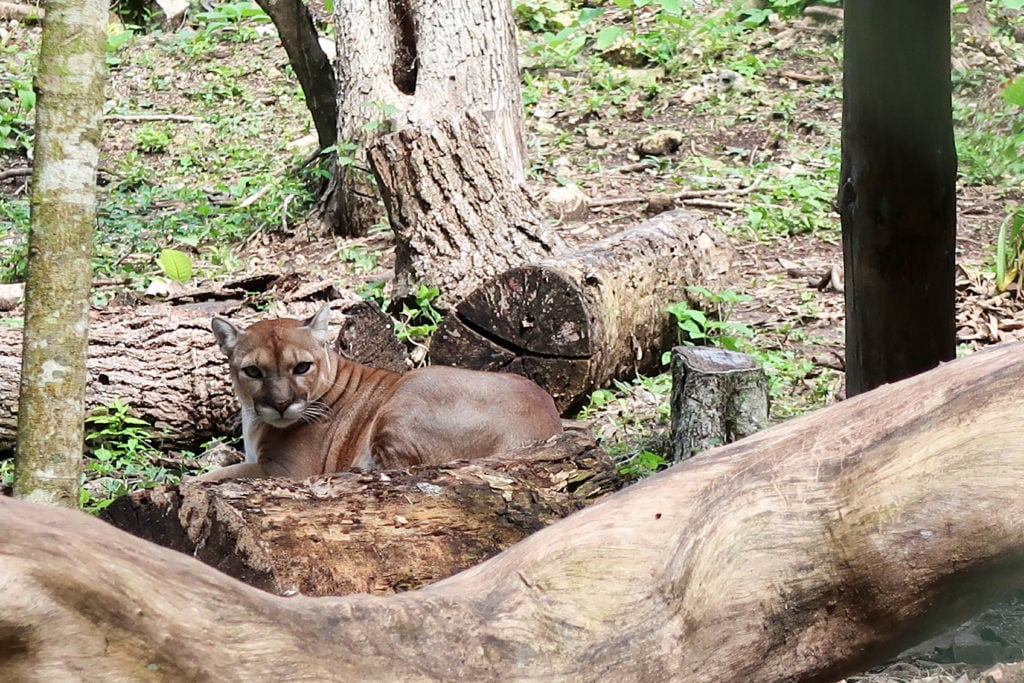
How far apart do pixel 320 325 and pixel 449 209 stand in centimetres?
176

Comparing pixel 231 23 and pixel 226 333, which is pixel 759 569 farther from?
pixel 231 23

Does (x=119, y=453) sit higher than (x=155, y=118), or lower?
lower

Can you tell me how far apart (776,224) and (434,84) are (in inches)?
122

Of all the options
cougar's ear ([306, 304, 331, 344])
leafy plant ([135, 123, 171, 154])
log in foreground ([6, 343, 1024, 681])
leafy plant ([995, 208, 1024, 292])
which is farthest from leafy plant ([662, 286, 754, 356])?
leafy plant ([135, 123, 171, 154])

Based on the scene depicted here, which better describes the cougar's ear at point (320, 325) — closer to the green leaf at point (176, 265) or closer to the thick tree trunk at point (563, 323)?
the thick tree trunk at point (563, 323)

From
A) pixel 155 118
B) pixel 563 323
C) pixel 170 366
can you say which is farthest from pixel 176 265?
pixel 155 118

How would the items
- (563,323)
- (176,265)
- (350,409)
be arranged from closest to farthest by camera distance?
(350,409) < (563,323) < (176,265)

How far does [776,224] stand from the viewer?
9406 millimetres

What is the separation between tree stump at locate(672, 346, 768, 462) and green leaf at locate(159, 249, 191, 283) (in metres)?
4.36

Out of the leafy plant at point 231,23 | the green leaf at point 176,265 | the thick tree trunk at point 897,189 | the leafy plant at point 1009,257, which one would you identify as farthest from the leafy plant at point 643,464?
the leafy plant at point 231,23

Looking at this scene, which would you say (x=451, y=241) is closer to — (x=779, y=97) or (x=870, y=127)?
(x=870, y=127)

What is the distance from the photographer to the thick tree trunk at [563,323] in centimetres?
651

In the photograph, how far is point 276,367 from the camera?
19.1 ft

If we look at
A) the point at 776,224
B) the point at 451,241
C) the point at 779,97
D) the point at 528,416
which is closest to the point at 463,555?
the point at 528,416
